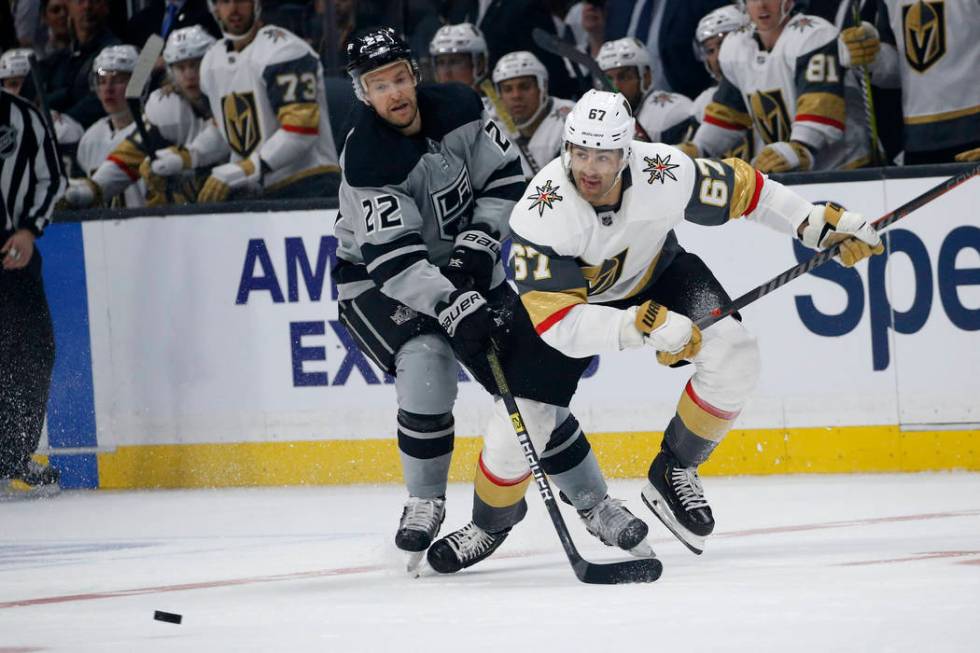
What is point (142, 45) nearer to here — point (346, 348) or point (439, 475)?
point (346, 348)

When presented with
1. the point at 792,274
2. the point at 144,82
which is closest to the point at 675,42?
the point at 144,82

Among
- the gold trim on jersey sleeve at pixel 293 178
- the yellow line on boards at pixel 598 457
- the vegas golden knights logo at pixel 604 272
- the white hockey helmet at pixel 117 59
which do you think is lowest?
the yellow line on boards at pixel 598 457

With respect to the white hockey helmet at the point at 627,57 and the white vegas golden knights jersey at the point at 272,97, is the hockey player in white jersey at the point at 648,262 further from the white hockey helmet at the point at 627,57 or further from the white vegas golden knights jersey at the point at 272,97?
the white vegas golden knights jersey at the point at 272,97

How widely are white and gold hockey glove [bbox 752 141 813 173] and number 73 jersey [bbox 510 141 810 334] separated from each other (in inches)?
72.0

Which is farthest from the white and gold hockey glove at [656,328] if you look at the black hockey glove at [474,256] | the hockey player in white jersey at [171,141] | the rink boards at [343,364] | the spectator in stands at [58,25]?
the spectator in stands at [58,25]

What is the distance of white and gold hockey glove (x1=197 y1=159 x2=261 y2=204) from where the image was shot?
22.6 ft

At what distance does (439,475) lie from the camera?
175 inches

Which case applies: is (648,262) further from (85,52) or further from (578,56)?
(85,52)

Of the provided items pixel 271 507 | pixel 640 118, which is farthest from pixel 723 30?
pixel 271 507

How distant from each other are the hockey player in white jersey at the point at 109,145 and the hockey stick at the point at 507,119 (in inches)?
64.3

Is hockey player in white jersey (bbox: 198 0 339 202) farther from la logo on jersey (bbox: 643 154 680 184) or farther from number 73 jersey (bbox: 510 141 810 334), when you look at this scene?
la logo on jersey (bbox: 643 154 680 184)

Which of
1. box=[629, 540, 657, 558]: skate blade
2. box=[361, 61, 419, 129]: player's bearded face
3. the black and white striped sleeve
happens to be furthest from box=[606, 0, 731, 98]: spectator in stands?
box=[629, 540, 657, 558]: skate blade

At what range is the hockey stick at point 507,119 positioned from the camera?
6974 mm

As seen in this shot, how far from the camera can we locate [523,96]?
7.09 metres
